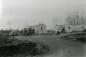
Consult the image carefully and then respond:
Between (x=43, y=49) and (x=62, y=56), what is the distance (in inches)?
7.1

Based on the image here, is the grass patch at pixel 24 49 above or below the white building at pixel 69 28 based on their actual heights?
below

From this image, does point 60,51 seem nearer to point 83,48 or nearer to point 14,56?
point 83,48

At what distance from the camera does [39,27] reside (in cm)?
111

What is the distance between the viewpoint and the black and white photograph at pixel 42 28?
109 cm

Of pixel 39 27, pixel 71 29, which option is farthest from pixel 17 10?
pixel 71 29

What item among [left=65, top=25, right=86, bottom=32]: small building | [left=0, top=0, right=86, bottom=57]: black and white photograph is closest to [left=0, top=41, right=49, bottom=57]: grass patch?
[left=0, top=0, right=86, bottom=57]: black and white photograph

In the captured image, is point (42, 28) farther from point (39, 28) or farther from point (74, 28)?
point (74, 28)

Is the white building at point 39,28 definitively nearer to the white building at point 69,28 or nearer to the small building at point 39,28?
the small building at point 39,28

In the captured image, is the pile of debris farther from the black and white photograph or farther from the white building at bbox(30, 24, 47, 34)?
the white building at bbox(30, 24, 47, 34)

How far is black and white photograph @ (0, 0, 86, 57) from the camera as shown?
1092 mm

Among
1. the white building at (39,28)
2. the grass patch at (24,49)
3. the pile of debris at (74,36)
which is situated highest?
the white building at (39,28)

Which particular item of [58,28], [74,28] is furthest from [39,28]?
[74,28]

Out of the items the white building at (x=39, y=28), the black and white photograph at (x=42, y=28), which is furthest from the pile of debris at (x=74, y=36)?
the white building at (x=39, y=28)

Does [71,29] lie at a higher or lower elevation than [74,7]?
lower
